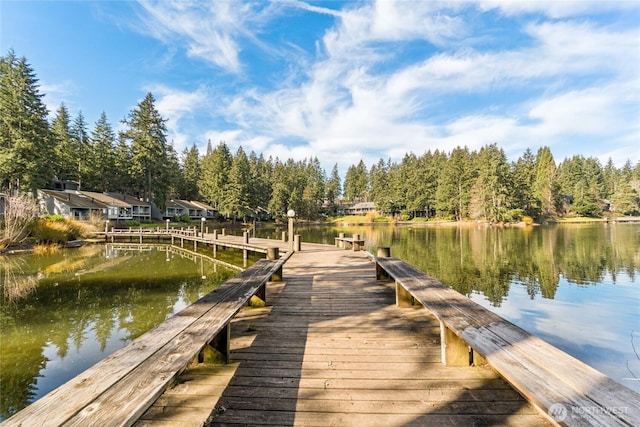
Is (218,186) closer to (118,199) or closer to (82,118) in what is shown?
(118,199)

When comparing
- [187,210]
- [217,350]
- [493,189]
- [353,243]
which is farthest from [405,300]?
[187,210]

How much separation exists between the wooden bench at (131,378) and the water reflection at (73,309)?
3.65 metres

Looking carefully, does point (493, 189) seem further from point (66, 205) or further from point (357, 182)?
point (66, 205)

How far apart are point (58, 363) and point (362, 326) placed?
5.76 m

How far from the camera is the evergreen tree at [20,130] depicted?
96.4 ft

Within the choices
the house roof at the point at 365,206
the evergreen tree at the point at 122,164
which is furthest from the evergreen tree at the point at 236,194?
the house roof at the point at 365,206

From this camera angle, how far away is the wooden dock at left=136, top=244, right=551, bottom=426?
8.32 feet

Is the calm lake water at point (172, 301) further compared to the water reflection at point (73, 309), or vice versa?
the calm lake water at point (172, 301)

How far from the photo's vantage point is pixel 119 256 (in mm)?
20250

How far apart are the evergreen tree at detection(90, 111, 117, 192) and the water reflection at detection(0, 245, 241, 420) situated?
1354 inches

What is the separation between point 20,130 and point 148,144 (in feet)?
47.3

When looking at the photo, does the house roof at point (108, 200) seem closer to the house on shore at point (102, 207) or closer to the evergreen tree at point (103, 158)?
the house on shore at point (102, 207)

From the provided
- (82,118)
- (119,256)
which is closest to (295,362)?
(119,256)

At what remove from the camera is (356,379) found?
310cm
